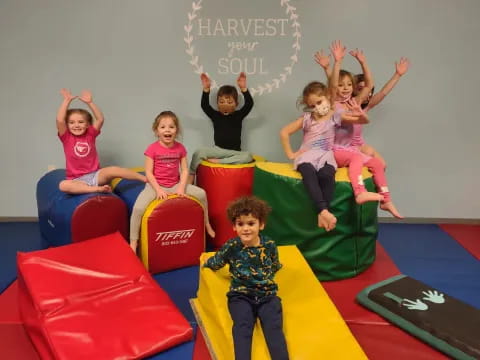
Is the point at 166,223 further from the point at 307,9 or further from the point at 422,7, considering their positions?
the point at 422,7

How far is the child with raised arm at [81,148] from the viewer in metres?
3.56

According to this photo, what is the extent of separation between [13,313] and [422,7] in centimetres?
422

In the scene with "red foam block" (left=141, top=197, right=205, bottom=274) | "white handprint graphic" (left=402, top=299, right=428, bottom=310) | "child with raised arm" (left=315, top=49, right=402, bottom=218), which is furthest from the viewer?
"red foam block" (left=141, top=197, right=205, bottom=274)

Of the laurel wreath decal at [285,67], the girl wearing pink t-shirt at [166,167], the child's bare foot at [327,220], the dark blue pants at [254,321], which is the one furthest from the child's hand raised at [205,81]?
the dark blue pants at [254,321]

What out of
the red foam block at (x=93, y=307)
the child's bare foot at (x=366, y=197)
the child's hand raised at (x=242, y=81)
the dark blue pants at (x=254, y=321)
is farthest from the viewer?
the child's hand raised at (x=242, y=81)

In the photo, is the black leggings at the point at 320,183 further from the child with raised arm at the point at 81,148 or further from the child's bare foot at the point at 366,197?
the child with raised arm at the point at 81,148

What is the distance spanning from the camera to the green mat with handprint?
2415mm

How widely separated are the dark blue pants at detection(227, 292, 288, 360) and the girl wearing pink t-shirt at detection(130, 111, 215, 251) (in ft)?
4.01

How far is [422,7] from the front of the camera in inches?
159

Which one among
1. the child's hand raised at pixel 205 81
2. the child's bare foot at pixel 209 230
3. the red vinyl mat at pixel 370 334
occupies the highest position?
the child's hand raised at pixel 205 81

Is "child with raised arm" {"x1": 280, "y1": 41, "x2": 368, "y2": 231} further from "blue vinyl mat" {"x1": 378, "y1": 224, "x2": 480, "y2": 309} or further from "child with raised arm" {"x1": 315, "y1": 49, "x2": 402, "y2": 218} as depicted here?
"blue vinyl mat" {"x1": 378, "y1": 224, "x2": 480, "y2": 309}

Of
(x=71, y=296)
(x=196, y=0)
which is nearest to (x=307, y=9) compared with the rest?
(x=196, y=0)

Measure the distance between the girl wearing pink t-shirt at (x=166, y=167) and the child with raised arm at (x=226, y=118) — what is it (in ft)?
0.96

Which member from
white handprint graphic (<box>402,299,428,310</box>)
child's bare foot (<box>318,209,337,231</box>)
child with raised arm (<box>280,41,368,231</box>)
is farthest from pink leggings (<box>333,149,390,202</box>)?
white handprint graphic (<box>402,299,428,310</box>)
